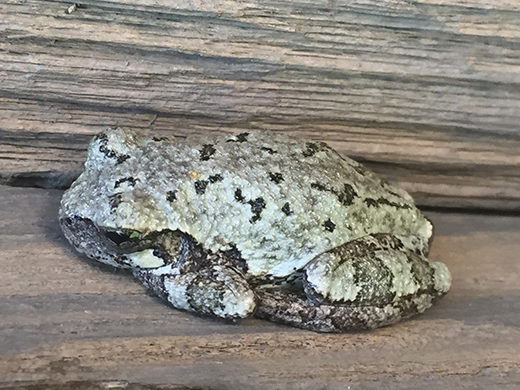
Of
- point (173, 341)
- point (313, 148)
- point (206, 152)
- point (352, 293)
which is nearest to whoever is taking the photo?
point (173, 341)

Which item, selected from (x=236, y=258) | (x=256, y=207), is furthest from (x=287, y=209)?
(x=236, y=258)

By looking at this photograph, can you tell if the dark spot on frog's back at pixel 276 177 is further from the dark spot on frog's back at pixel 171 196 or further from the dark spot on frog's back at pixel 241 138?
the dark spot on frog's back at pixel 171 196

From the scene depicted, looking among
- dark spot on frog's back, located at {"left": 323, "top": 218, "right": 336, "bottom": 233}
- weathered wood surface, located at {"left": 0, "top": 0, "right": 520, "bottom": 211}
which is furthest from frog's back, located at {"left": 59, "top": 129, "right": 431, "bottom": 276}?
weathered wood surface, located at {"left": 0, "top": 0, "right": 520, "bottom": 211}

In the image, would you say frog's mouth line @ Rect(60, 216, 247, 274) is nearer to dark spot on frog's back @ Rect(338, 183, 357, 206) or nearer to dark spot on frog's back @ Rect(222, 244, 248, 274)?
dark spot on frog's back @ Rect(222, 244, 248, 274)

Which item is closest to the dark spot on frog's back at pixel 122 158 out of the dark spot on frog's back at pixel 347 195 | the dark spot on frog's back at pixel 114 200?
the dark spot on frog's back at pixel 114 200

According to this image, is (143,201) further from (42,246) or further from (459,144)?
(459,144)

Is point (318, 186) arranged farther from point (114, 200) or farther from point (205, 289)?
point (114, 200)

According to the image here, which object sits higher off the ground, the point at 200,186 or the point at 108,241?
the point at 200,186

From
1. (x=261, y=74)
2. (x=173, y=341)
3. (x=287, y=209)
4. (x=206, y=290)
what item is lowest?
(x=173, y=341)
